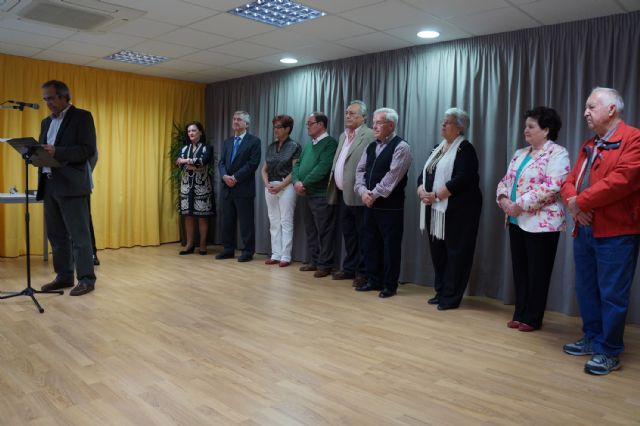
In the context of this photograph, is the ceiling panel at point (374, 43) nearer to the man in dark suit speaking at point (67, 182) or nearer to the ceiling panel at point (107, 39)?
the ceiling panel at point (107, 39)

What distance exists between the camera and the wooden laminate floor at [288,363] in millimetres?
2275

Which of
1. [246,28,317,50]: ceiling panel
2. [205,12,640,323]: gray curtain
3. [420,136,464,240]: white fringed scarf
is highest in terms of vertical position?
[246,28,317,50]: ceiling panel

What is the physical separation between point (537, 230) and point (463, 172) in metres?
0.78

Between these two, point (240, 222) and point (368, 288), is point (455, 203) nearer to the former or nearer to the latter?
point (368, 288)

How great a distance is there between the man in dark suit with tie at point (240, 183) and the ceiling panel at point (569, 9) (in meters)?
3.31

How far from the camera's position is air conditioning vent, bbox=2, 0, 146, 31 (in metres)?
A: 3.94

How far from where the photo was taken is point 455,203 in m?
3.99

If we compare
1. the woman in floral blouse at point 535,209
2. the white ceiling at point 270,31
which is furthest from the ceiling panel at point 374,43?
the woman in floral blouse at point 535,209

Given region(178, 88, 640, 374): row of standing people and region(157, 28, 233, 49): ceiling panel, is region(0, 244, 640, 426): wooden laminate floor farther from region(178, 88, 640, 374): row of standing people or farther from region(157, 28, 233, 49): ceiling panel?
region(157, 28, 233, 49): ceiling panel

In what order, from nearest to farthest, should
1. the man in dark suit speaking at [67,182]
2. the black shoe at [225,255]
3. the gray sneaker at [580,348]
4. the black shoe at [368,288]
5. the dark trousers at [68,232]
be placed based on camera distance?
the gray sneaker at [580,348] → the man in dark suit speaking at [67,182] → the dark trousers at [68,232] → the black shoe at [368,288] → the black shoe at [225,255]

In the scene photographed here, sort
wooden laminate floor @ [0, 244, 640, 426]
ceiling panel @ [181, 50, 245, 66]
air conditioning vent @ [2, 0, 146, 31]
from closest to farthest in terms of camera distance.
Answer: wooden laminate floor @ [0, 244, 640, 426]
air conditioning vent @ [2, 0, 146, 31]
ceiling panel @ [181, 50, 245, 66]

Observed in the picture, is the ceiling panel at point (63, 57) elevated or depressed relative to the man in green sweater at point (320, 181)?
elevated

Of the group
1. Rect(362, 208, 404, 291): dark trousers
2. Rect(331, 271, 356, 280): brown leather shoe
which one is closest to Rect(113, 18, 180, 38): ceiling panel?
Rect(362, 208, 404, 291): dark trousers

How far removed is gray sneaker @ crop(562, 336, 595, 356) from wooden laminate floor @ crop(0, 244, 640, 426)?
0.07 metres
